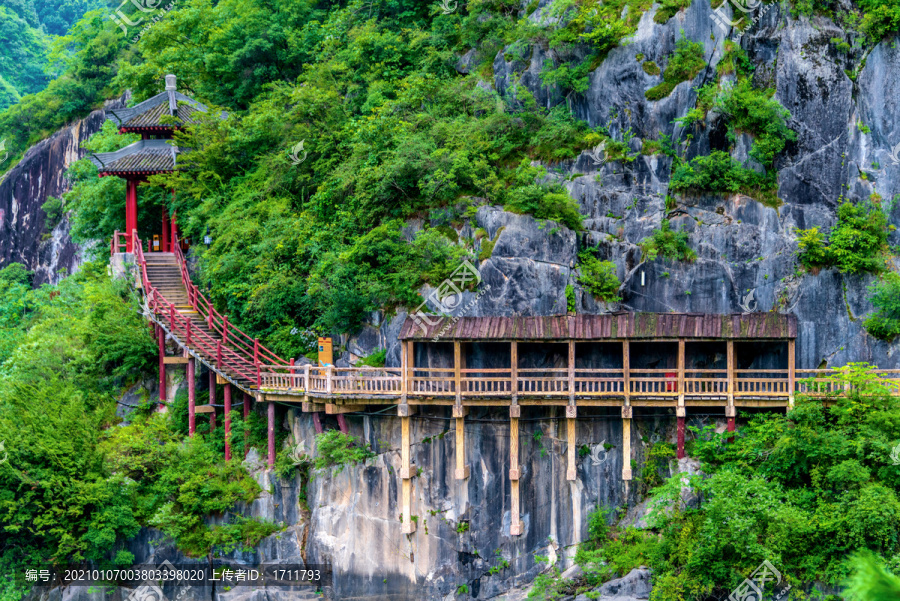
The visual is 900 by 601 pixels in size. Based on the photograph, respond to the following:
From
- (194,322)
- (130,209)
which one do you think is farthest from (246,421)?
(130,209)

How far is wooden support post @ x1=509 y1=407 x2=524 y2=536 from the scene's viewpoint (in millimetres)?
25859

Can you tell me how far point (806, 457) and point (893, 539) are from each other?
8.53 ft

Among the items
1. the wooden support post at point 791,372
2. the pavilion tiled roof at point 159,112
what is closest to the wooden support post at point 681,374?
the wooden support post at point 791,372

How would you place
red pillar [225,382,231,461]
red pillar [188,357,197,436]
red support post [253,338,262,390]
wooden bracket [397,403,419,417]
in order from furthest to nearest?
red pillar [188,357,197,436], red pillar [225,382,231,461], red support post [253,338,262,390], wooden bracket [397,403,419,417]

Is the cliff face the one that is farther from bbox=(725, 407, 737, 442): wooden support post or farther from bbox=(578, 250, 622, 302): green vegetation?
bbox=(725, 407, 737, 442): wooden support post

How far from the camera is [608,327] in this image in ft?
82.6

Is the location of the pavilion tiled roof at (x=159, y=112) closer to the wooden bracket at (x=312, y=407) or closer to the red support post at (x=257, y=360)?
the red support post at (x=257, y=360)

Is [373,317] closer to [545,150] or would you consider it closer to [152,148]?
[545,150]

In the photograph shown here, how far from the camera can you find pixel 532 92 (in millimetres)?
31031

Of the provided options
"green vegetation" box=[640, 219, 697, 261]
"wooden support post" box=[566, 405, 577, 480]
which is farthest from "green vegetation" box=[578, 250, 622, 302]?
"wooden support post" box=[566, 405, 577, 480]

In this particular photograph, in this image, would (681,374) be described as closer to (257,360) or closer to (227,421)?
(257,360)

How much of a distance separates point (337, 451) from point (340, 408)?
1.20m

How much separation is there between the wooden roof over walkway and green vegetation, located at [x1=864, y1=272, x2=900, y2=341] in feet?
7.20

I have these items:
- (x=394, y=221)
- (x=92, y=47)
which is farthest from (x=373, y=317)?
(x=92, y=47)
